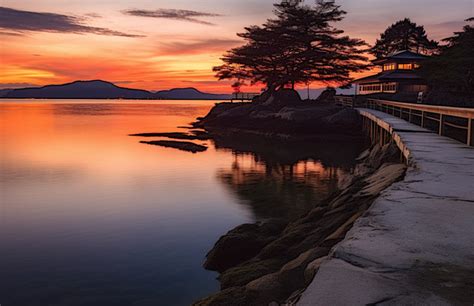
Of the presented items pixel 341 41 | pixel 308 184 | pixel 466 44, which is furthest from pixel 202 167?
pixel 341 41

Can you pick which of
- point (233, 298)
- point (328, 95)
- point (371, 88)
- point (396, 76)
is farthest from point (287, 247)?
point (371, 88)

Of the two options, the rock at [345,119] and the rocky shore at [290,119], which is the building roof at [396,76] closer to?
the rocky shore at [290,119]

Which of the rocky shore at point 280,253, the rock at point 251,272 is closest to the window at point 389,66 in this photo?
the rocky shore at point 280,253

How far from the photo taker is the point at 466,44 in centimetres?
3331

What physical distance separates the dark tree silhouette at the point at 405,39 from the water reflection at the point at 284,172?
4658 centimetres

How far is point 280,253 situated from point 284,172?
16.2m

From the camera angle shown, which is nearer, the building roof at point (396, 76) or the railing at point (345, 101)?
the railing at point (345, 101)

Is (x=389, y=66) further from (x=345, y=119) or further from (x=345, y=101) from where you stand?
(x=345, y=119)

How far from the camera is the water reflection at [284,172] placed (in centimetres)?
1578

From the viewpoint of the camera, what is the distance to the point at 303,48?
158 ft

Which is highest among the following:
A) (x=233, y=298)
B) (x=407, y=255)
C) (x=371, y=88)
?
(x=371, y=88)

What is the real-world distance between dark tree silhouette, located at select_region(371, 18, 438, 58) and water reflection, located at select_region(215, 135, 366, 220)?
46.6 meters

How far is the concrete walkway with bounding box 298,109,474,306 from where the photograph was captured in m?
2.61

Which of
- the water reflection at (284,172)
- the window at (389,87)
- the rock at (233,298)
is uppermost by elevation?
the window at (389,87)
